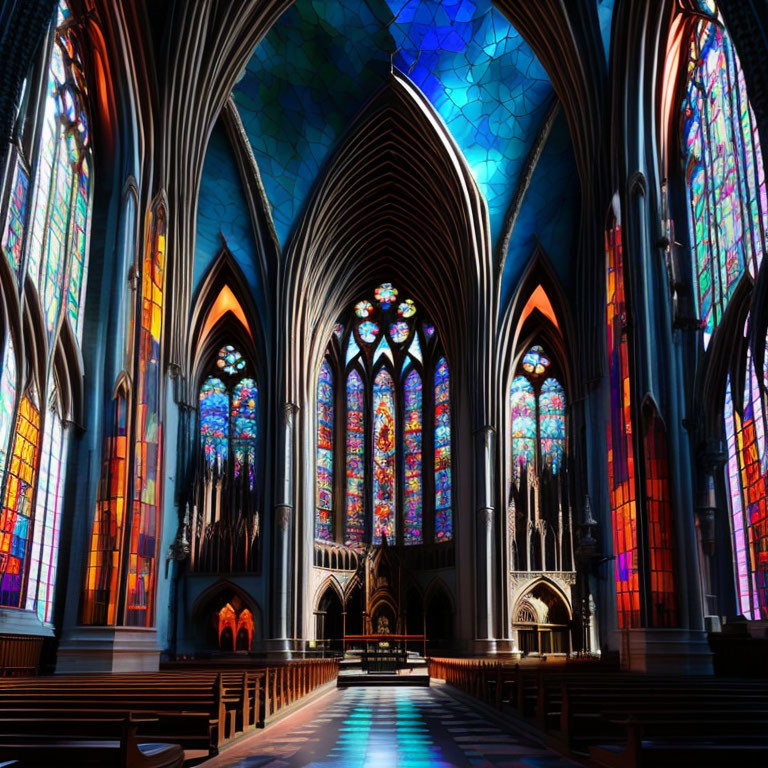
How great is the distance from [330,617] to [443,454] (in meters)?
8.11

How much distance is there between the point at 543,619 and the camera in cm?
3134

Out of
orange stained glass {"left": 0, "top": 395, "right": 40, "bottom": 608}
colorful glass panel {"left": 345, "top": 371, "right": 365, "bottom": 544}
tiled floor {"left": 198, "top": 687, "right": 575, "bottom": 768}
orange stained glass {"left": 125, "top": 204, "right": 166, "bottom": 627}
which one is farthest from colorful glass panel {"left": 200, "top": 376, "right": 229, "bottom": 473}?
tiled floor {"left": 198, "top": 687, "right": 575, "bottom": 768}

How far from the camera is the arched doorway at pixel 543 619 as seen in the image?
31281mm

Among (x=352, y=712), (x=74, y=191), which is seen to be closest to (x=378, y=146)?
(x=74, y=191)

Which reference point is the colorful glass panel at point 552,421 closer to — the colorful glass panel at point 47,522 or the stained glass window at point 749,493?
the stained glass window at point 749,493

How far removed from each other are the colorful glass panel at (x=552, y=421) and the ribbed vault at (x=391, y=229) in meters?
4.22

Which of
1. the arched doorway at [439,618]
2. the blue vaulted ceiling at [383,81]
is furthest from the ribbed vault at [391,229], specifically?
the arched doorway at [439,618]

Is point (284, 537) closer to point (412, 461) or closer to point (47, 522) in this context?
point (412, 461)

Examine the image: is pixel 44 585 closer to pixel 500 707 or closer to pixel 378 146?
pixel 500 707

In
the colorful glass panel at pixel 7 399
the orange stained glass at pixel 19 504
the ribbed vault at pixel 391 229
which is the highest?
the ribbed vault at pixel 391 229

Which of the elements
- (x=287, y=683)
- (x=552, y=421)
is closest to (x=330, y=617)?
(x=552, y=421)

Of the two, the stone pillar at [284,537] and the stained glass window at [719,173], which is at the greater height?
the stained glass window at [719,173]

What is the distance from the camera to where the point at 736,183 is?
52.1ft

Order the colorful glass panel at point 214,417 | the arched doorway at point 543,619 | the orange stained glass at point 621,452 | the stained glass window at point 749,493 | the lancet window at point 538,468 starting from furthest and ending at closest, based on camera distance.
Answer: the colorful glass panel at point 214,417
the lancet window at point 538,468
the arched doorway at point 543,619
the orange stained glass at point 621,452
the stained glass window at point 749,493
